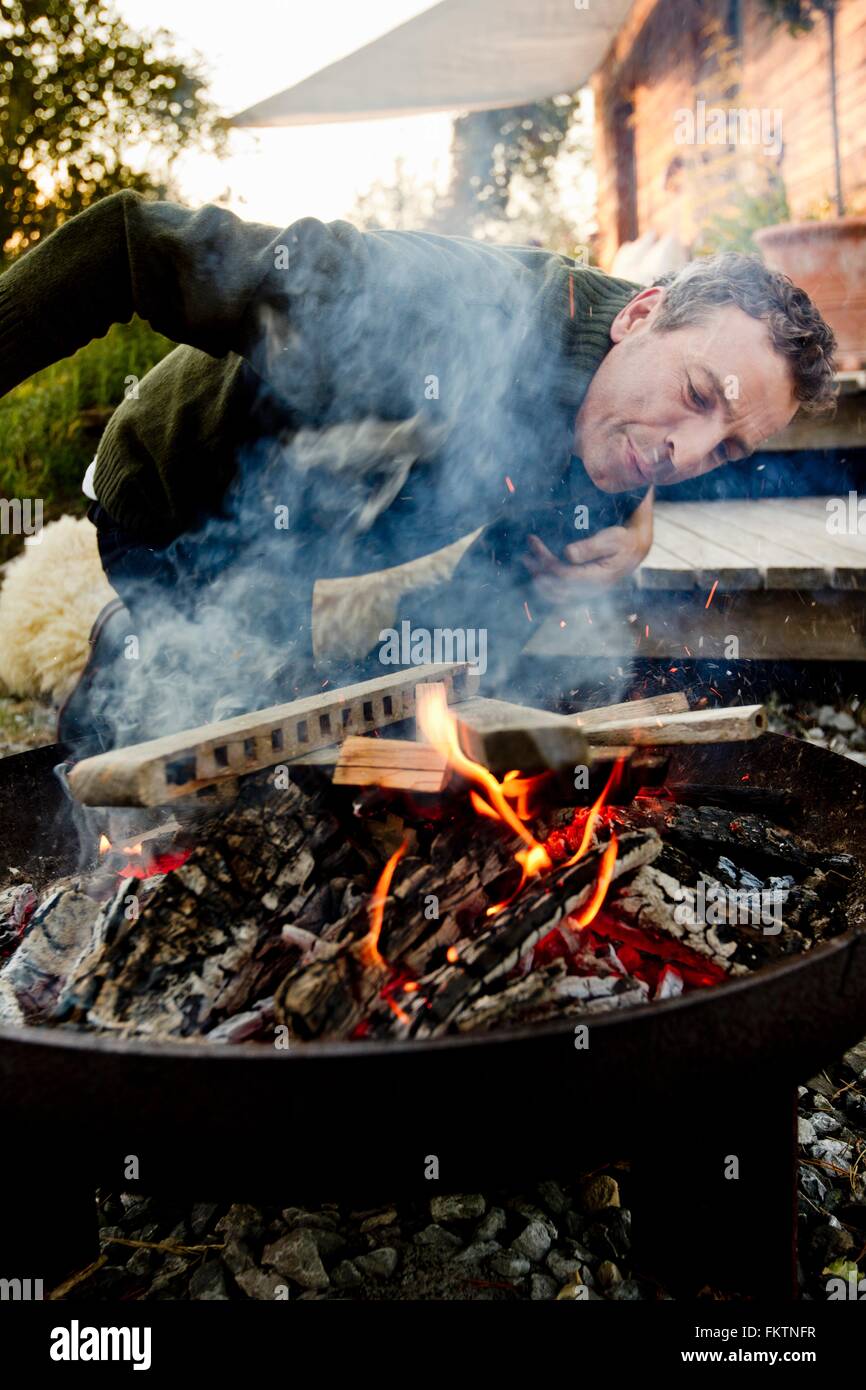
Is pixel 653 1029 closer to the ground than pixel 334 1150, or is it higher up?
higher up

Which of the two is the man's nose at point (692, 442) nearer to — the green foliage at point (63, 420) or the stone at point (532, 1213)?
the stone at point (532, 1213)

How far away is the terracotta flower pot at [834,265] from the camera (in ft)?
14.8

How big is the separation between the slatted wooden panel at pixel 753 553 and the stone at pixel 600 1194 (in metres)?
1.79

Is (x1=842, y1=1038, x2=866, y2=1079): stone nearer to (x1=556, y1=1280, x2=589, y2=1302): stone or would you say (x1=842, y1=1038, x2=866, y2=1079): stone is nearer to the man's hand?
(x1=556, y1=1280, x2=589, y2=1302): stone

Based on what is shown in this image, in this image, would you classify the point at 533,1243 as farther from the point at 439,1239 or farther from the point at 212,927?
the point at 212,927

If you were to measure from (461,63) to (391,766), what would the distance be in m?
9.47

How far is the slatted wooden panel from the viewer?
288 centimetres

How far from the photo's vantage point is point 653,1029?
3.26ft

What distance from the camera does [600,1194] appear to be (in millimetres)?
1601

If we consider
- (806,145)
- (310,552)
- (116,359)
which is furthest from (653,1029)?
(806,145)
